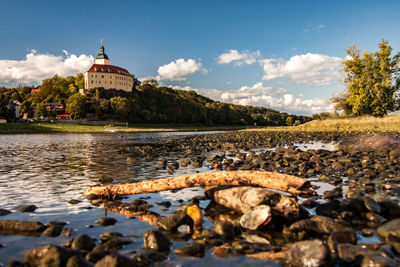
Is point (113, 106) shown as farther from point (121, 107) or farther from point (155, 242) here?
point (155, 242)

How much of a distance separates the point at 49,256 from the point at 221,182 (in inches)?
190

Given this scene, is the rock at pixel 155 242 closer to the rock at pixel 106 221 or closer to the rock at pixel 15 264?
the rock at pixel 106 221

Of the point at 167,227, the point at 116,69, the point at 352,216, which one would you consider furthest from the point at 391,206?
the point at 116,69

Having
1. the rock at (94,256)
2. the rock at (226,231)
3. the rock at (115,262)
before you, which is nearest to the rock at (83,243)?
the rock at (94,256)

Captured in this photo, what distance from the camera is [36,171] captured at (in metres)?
14.8

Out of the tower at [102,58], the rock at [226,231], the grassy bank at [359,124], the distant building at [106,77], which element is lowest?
the rock at [226,231]

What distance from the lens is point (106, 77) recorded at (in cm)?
16262

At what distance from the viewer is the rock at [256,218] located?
6168mm

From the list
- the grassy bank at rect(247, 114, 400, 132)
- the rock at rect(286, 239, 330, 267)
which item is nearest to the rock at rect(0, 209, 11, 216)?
the rock at rect(286, 239, 330, 267)

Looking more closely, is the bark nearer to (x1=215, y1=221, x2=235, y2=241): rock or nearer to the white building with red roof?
(x1=215, y1=221, x2=235, y2=241): rock

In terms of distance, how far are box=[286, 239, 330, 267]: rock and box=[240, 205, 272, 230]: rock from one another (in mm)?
1399

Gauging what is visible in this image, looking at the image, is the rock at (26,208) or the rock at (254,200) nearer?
the rock at (254,200)

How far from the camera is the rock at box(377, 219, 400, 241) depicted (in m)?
5.38

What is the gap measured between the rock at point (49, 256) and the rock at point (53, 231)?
4.30ft
